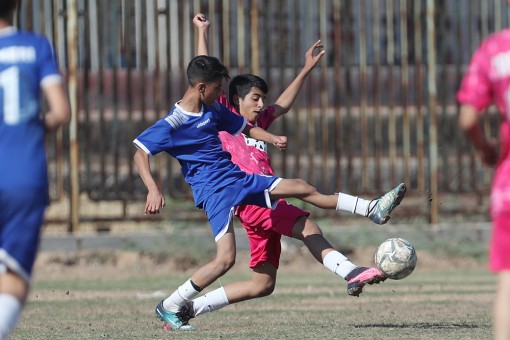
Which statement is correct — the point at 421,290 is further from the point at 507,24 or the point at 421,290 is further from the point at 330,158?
the point at 507,24

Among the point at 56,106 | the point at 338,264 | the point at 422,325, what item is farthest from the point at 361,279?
the point at 56,106

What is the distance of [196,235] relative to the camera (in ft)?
50.4

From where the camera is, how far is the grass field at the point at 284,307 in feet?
27.6

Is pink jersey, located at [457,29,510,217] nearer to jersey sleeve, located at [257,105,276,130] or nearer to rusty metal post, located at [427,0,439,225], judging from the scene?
jersey sleeve, located at [257,105,276,130]

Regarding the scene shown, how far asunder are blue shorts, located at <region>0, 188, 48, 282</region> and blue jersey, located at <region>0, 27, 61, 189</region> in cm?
4

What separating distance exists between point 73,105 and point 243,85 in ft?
21.5

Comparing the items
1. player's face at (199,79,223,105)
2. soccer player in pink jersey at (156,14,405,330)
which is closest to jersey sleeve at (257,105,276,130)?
soccer player in pink jersey at (156,14,405,330)

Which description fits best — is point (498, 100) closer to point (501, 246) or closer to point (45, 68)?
point (501, 246)

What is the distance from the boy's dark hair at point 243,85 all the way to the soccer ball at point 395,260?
61.7 inches

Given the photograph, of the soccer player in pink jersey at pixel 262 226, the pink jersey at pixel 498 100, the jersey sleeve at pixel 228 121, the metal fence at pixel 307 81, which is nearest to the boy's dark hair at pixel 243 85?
the soccer player in pink jersey at pixel 262 226

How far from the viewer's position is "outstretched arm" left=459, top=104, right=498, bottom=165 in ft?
16.5

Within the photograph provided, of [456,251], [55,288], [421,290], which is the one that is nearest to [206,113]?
[421,290]

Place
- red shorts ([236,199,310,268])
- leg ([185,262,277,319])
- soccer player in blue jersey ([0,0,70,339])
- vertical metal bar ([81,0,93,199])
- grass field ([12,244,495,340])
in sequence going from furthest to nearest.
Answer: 1. vertical metal bar ([81,0,93,199])
2. red shorts ([236,199,310,268])
3. leg ([185,262,277,319])
4. grass field ([12,244,495,340])
5. soccer player in blue jersey ([0,0,70,339])

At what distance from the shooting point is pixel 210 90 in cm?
870
